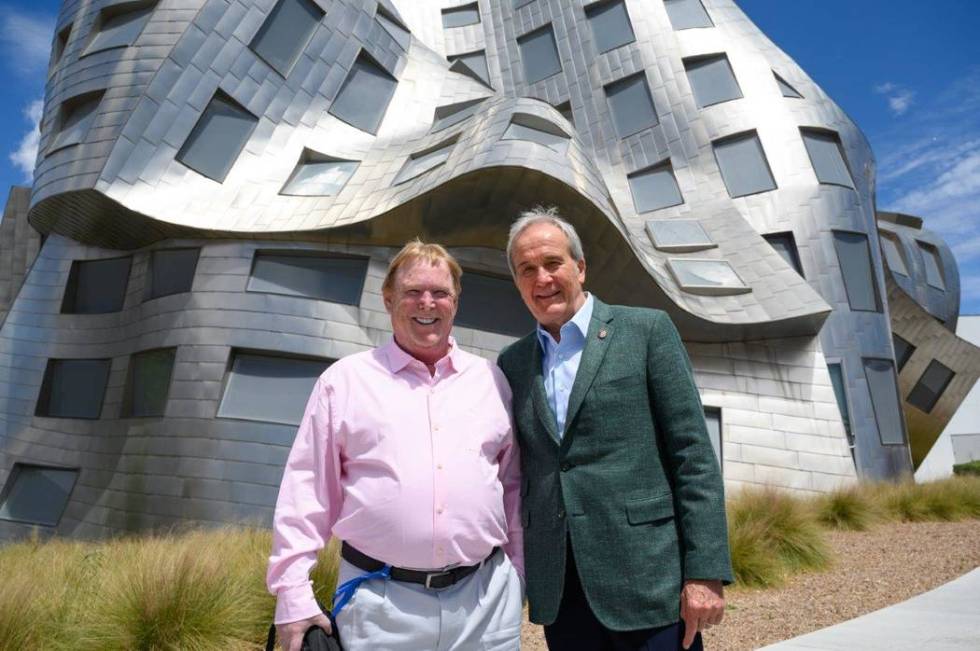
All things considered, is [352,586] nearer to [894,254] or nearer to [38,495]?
[38,495]

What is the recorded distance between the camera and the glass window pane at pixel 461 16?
82.6 feet

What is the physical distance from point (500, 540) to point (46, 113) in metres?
18.2

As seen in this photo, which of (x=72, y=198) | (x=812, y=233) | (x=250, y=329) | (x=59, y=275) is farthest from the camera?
(x=812, y=233)

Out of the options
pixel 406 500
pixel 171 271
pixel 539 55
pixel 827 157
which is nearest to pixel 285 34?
pixel 171 271

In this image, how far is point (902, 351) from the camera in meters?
24.1

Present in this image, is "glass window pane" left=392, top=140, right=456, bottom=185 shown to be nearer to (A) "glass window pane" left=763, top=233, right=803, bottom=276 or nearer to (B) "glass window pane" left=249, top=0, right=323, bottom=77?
(B) "glass window pane" left=249, top=0, right=323, bottom=77

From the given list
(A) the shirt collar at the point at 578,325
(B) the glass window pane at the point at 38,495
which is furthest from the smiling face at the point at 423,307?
(B) the glass window pane at the point at 38,495

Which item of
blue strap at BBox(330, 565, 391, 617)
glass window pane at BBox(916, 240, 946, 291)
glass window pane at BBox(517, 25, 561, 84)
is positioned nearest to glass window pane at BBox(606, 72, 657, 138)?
glass window pane at BBox(517, 25, 561, 84)

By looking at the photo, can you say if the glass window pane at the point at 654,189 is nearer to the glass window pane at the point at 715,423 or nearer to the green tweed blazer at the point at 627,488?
the glass window pane at the point at 715,423

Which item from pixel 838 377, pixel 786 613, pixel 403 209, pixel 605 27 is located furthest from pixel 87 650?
pixel 605 27

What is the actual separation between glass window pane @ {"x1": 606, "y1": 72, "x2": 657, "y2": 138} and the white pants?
786 inches

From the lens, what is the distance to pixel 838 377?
18.0 m

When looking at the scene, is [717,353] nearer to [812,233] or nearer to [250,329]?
[812,233]

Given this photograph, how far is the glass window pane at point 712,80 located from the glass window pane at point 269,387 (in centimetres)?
1412
